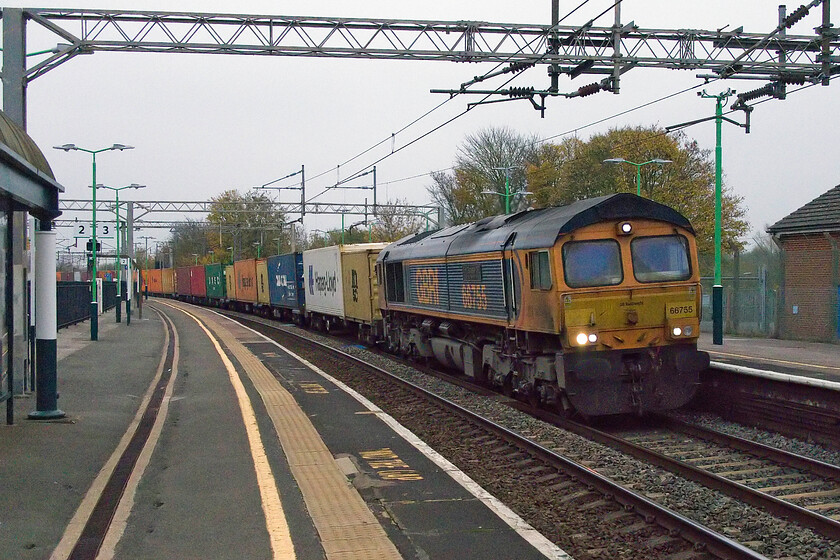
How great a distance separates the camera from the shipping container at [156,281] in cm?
8425

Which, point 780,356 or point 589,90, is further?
point 780,356

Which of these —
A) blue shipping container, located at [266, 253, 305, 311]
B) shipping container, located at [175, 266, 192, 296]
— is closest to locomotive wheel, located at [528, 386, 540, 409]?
blue shipping container, located at [266, 253, 305, 311]

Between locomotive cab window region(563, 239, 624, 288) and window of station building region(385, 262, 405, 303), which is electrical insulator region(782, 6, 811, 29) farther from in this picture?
window of station building region(385, 262, 405, 303)

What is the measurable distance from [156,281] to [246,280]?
144 feet

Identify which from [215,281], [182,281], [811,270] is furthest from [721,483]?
[182,281]

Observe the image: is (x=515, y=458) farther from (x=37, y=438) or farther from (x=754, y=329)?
(x=754, y=329)

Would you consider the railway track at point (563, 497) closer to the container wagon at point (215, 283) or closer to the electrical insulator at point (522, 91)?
the electrical insulator at point (522, 91)

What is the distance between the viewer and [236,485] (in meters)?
7.58

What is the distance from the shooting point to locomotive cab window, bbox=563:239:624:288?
35.3 feet

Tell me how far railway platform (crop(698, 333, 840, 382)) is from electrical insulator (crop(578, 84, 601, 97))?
5.27 meters

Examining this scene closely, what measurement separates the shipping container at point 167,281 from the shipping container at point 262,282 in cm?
3673

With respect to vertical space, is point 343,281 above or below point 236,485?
above

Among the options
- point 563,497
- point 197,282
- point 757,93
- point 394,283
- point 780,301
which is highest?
point 757,93

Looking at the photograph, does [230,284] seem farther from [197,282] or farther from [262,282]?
[197,282]
